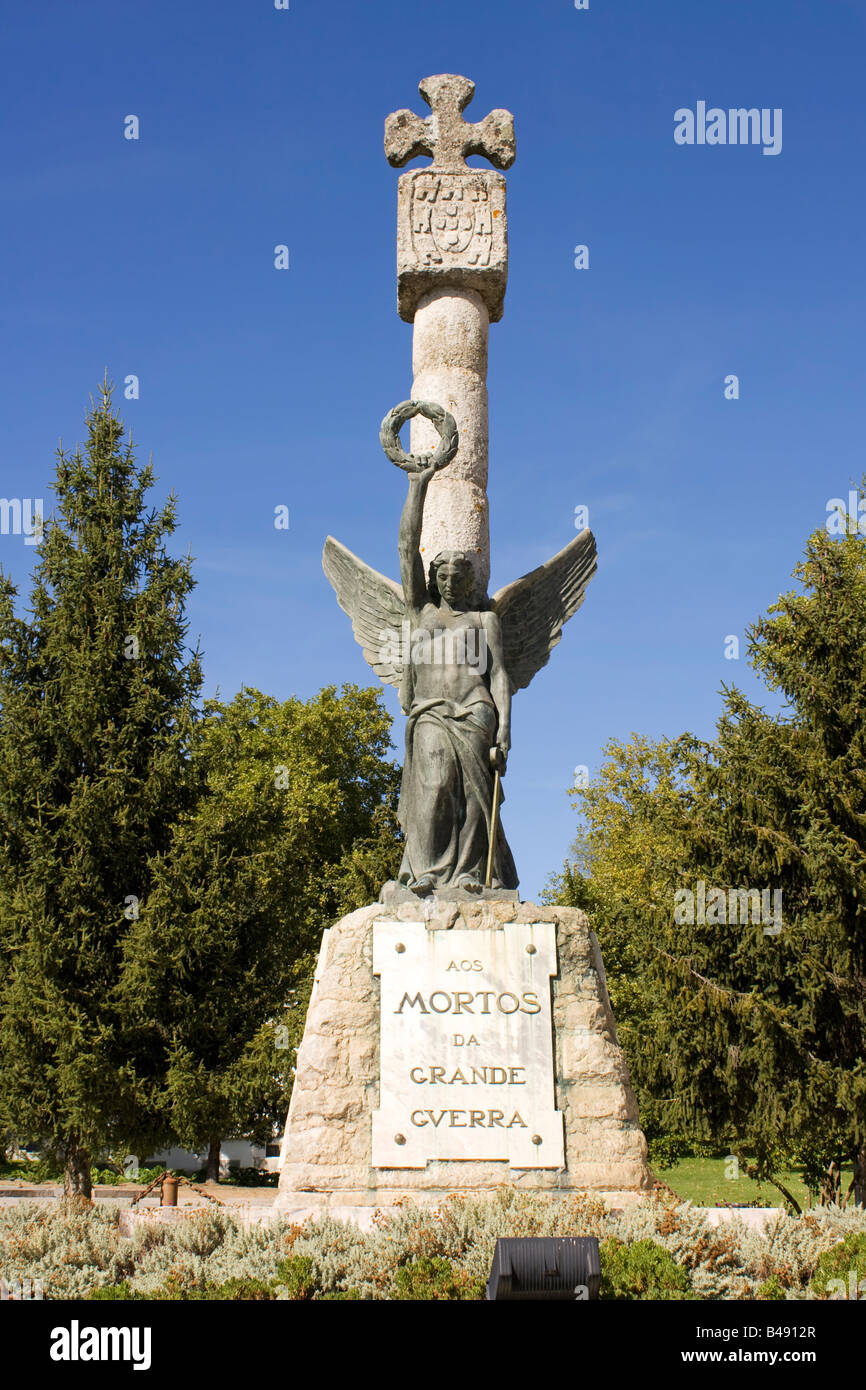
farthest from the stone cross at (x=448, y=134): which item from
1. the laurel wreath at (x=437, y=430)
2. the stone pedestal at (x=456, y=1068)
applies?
the stone pedestal at (x=456, y=1068)

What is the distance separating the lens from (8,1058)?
14.5 meters

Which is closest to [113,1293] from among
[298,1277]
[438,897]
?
[298,1277]

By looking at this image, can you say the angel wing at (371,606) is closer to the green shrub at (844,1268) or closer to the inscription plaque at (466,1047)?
the inscription plaque at (466,1047)

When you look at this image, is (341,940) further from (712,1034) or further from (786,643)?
(786,643)

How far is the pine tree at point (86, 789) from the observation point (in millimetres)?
14438

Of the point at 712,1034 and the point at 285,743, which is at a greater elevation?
the point at 285,743

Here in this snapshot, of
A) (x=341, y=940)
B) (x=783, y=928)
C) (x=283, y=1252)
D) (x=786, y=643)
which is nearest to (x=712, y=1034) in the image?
(x=783, y=928)

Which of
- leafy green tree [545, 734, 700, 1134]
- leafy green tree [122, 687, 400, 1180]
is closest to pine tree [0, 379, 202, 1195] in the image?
leafy green tree [122, 687, 400, 1180]

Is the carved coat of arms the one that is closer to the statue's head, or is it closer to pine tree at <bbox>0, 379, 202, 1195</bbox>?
the statue's head

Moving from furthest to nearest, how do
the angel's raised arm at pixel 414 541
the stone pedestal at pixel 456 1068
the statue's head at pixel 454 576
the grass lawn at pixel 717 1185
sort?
the grass lawn at pixel 717 1185
the statue's head at pixel 454 576
the angel's raised arm at pixel 414 541
the stone pedestal at pixel 456 1068

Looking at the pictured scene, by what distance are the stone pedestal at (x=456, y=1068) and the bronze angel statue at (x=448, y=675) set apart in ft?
1.53

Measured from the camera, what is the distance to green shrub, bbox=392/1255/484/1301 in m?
5.57
